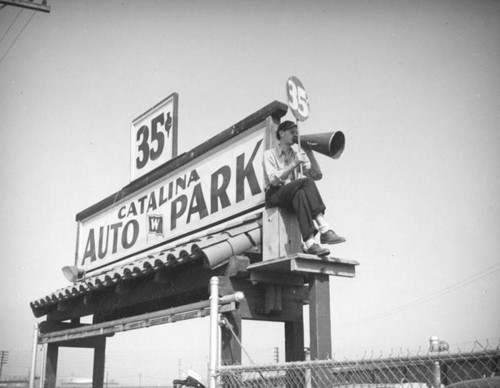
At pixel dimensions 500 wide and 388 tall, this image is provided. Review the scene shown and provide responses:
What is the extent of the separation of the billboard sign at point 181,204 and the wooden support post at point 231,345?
1.51 m

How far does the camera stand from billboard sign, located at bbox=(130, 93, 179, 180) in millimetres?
9844

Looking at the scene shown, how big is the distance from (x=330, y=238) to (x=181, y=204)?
3.33 metres

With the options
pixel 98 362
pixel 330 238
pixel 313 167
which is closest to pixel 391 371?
pixel 330 238

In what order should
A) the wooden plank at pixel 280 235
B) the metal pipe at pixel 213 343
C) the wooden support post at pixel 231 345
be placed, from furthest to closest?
the wooden plank at pixel 280 235
the wooden support post at pixel 231 345
the metal pipe at pixel 213 343

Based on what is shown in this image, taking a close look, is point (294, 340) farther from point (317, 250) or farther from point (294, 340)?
point (317, 250)

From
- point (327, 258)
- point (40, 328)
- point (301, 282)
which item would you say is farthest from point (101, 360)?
point (327, 258)

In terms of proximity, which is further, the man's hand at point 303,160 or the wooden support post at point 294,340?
the wooden support post at point 294,340

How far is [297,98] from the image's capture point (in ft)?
22.7

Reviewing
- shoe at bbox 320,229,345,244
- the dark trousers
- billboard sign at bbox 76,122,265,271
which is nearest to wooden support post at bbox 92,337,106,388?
billboard sign at bbox 76,122,265,271

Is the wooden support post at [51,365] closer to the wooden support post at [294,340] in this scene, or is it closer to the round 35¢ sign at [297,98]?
the wooden support post at [294,340]

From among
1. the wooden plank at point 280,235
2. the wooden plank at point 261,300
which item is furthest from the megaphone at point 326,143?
the wooden plank at point 261,300

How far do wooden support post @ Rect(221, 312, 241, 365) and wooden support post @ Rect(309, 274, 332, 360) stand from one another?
34.4 inches

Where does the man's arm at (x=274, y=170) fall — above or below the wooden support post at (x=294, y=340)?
above

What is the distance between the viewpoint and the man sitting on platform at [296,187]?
6469mm
